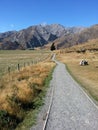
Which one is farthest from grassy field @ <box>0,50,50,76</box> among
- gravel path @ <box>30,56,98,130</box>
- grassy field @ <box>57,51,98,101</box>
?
gravel path @ <box>30,56,98,130</box>

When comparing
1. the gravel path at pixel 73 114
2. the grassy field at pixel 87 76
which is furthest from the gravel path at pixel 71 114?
the grassy field at pixel 87 76

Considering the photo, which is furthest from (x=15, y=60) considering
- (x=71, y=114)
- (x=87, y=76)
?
(x=71, y=114)

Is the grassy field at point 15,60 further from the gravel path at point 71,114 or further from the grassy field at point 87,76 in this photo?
the gravel path at point 71,114

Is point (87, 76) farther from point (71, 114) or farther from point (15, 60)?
point (15, 60)

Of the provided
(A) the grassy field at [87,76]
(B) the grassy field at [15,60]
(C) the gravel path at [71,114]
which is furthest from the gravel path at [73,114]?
(B) the grassy field at [15,60]

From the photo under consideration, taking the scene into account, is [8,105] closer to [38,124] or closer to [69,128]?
[38,124]

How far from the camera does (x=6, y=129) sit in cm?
1222

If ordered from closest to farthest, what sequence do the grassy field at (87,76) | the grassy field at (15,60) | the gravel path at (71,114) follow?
1. the gravel path at (71,114)
2. the grassy field at (87,76)
3. the grassy field at (15,60)

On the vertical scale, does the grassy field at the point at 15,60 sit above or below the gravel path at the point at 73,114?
below

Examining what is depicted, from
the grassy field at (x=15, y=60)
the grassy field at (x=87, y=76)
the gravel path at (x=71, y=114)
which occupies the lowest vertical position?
the grassy field at (x=15, y=60)

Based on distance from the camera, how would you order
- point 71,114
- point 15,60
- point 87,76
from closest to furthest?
point 71,114 → point 87,76 → point 15,60

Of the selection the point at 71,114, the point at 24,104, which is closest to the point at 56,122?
the point at 71,114

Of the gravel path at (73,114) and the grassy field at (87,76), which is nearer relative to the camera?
the gravel path at (73,114)

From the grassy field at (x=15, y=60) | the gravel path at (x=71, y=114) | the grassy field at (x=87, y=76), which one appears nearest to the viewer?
the gravel path at (x=71, y=114)
